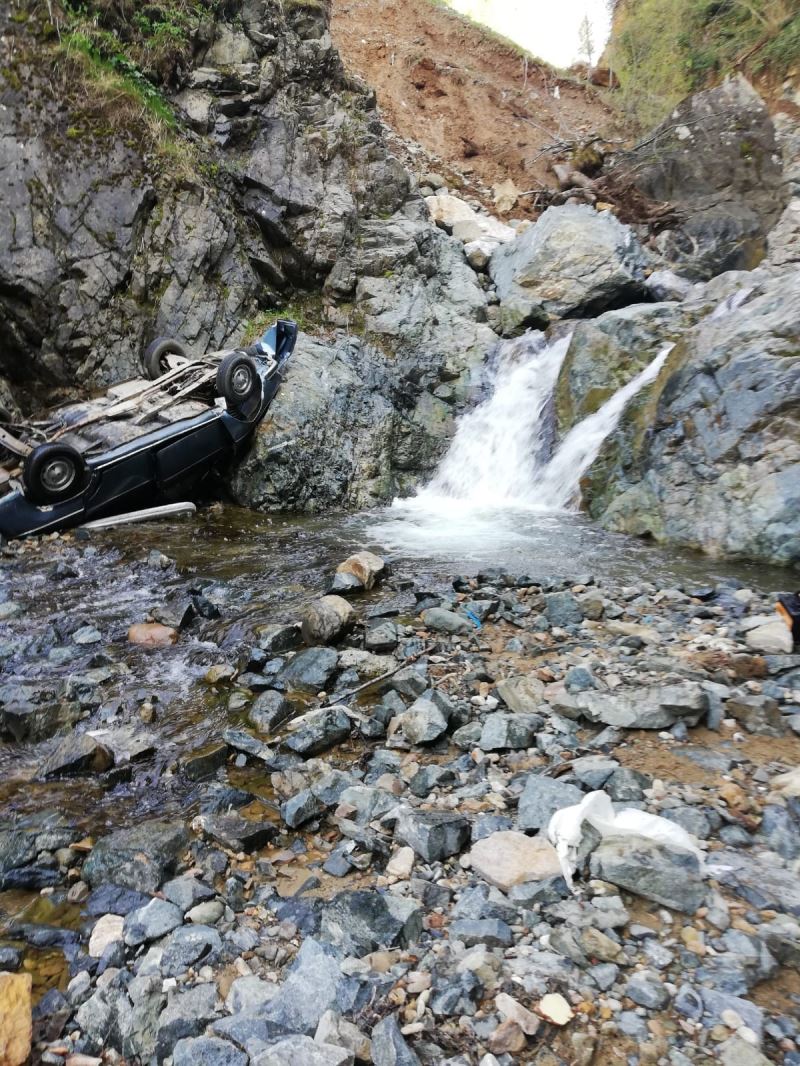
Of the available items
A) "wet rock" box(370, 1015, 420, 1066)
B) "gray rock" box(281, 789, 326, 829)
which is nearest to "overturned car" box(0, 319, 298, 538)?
"gray rock" box(281, 789, 326, 829)

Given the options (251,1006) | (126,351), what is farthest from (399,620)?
(126,351)

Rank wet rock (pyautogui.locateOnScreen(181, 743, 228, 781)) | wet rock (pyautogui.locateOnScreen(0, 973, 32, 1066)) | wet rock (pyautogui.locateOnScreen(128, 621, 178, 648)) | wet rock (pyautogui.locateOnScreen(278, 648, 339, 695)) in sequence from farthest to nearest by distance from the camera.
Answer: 1. wet rock (pyautogui.locateOnScreen(128, 621, 178, 648))
2. wet rock (pyautogui.locateOnScreen(278, 648, 339, 695))
3. wet rock (pyautogui.locateOnScreen(181, 743, 228, 781))
4. wet rock (pyautogui.locateOnScreen(0, 973, 32, 1066))

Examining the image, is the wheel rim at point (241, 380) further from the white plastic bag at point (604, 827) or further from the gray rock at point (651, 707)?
the white plastic bag at point (604, 827)

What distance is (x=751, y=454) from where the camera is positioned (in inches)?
264

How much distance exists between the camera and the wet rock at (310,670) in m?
4.16

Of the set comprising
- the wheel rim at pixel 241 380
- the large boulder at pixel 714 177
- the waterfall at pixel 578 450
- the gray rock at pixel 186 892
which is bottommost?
the gray rock at pixel 186 892

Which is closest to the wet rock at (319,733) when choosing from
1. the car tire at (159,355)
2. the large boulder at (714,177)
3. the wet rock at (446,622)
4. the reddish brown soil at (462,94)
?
the wet rock at (446,622)

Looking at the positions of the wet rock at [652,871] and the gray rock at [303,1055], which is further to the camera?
the wet rock at [652,871]

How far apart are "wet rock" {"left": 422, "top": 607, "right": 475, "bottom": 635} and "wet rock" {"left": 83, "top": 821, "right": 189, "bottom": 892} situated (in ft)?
7.90

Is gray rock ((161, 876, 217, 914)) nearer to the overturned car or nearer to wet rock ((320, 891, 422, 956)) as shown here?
wet rock ((320, 891, 422, 956))

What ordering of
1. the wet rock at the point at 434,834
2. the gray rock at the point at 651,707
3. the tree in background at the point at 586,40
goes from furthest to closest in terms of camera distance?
the tree in background at the point at 586,40
the gray rock at the point at 651,707
the wet rock at the point at 434,834

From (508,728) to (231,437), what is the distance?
6922 millimetres

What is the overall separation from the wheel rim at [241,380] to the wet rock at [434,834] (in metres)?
7.46

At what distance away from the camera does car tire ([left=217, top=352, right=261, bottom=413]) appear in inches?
349
